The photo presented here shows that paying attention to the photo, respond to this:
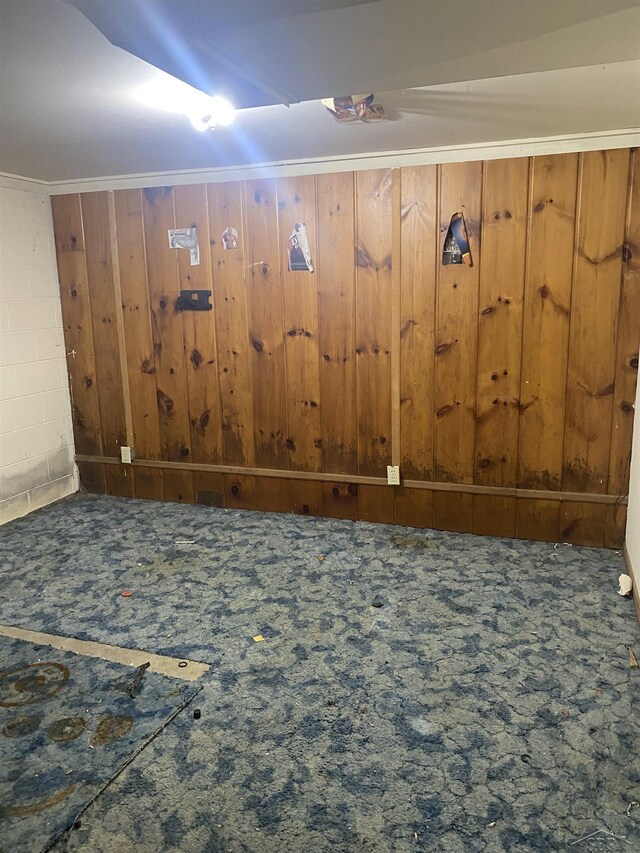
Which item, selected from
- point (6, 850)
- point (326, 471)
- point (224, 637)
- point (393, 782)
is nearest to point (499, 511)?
point (326, 471)

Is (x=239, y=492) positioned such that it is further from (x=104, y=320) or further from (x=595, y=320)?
(x=595, y=320)

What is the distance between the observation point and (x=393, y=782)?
5.82 feet

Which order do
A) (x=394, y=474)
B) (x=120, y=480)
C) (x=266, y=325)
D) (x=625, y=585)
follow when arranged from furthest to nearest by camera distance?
(x=120, y=480)
(x=266, y=325)
(x=394, y=474)
(x=625, y=585)

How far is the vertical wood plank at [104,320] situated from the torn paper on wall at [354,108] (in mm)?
2005

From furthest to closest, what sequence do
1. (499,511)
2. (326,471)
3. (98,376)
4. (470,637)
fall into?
1. (98,376)
2. (326,471)
3. (499,511)
4. (470,637)

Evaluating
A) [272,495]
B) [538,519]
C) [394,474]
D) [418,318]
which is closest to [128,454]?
[272,495]

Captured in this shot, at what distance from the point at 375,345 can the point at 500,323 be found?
0.68 m

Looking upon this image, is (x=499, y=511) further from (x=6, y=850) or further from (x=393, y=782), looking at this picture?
(x=6, y=850)

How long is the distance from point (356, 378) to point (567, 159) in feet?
4.99

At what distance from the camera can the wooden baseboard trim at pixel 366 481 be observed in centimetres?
332

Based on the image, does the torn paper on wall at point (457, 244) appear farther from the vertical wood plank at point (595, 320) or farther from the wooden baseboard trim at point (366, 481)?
the wooden baseboard trim at point (366, 481)

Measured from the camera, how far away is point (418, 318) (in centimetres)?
345

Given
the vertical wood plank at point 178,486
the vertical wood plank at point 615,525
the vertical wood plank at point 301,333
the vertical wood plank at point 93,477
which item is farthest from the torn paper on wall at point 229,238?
the vertical wood plank at point 615,525

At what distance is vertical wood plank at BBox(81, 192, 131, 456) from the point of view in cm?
397
